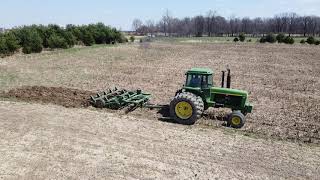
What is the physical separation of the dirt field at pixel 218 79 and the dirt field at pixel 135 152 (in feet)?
5.79

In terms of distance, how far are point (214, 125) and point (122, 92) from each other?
481cm

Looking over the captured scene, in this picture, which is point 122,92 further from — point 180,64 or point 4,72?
point 180,64

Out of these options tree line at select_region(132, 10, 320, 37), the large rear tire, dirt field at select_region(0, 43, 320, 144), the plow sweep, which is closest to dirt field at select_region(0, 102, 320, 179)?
the large rear tire

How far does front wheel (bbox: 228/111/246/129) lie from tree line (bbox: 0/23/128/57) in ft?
87.9

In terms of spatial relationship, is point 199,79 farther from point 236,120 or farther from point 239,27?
point 239,27

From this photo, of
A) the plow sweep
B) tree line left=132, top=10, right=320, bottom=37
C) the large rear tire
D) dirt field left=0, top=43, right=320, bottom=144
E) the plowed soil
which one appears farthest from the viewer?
tree line left=132, top=10, right=320, bottom=37

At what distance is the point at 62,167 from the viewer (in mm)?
9656

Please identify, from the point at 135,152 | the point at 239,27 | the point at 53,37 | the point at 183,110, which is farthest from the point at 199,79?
the point at 239,27

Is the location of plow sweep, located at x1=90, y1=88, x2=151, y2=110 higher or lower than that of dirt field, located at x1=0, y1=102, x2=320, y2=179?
higher

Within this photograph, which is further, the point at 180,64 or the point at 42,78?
the point at 180,64

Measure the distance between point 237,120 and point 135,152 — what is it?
13.4 ft

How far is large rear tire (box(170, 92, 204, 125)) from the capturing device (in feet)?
43.3

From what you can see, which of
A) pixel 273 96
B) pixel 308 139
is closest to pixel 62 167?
pixel 308 139

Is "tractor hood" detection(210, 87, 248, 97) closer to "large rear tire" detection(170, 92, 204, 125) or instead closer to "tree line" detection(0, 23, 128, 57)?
"large rear tire" detection(170, 92, 204, 125)
